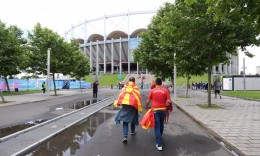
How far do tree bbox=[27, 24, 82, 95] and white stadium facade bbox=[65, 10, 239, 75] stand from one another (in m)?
57.6

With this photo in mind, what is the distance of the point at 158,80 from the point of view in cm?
710

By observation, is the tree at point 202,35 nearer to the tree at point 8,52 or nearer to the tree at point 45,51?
the tree at point 8,52

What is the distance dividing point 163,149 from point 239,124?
15.3ft

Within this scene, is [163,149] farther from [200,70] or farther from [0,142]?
[200,70]

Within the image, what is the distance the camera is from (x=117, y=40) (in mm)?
94375

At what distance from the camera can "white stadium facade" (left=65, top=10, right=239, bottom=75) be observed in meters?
93.2

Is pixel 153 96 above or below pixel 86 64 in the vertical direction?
below

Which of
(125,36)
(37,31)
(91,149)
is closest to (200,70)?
(91,149)

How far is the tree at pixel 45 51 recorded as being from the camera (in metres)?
28.9

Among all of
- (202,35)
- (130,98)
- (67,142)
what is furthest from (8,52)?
(130,98)

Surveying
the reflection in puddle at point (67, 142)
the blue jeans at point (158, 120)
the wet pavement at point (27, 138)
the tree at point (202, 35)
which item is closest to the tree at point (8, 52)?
the tree at point (202, 35)

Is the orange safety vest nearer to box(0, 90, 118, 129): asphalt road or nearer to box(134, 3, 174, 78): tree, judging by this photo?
box(0, 90, 118, 129): asphalt road

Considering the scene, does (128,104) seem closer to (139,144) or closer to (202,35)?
(139,144)

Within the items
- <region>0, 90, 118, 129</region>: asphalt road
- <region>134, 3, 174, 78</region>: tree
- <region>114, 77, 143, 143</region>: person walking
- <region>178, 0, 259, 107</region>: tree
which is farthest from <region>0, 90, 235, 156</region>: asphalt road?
<region>134, 3, 174, 78</region>: tree
